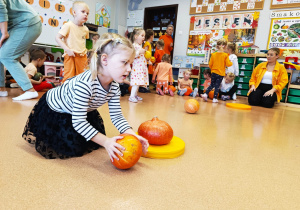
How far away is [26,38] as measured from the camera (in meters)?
2.41

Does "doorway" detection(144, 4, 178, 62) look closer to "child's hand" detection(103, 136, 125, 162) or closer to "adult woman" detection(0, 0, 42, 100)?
"adult woman" detection(0, 0, 42, 100)

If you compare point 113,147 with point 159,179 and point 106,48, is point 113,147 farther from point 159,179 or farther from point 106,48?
point 106,48

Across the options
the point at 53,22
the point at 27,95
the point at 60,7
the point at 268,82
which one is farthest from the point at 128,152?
the point at 60,7

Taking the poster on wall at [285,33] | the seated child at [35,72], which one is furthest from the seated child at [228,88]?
the seated child at [35,72]

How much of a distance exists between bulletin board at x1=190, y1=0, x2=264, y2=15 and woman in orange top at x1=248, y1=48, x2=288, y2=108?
2.03 metres

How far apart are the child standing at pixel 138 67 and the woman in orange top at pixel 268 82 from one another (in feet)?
6.58

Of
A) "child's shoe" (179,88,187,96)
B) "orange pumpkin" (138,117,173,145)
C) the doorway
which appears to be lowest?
"child's shoe" (179,88,187,96)

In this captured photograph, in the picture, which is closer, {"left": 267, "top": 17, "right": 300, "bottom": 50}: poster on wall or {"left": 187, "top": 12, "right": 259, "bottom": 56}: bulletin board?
{"left": 267, "top": 17, "right": 300, "bottom": 50}: poster on wall

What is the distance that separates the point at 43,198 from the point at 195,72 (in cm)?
529

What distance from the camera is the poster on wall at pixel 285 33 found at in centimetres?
469

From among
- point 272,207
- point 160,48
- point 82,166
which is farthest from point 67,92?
point 160,48

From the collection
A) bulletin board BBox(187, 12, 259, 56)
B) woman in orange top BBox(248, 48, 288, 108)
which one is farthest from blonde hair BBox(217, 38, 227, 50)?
bulletin board BBox(187, 12, 259, 56)

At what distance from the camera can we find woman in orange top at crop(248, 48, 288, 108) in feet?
12.3

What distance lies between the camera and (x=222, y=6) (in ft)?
18.1
